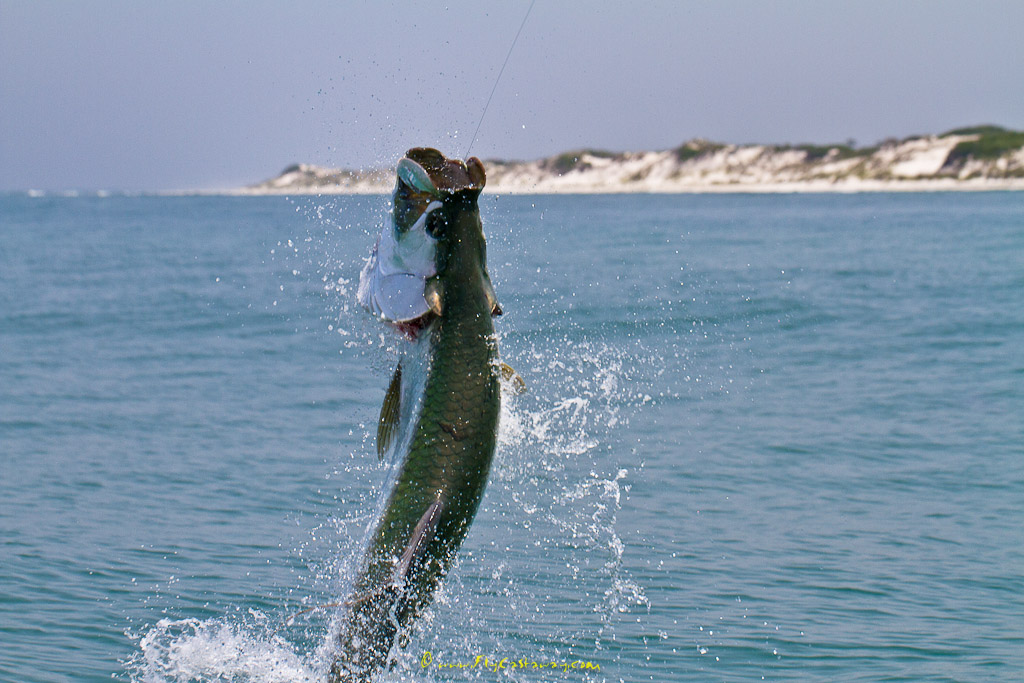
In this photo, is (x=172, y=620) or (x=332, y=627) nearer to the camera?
(x=332, y=627)

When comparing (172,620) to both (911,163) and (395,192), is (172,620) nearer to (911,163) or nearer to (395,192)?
(395,192)

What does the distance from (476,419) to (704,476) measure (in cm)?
670

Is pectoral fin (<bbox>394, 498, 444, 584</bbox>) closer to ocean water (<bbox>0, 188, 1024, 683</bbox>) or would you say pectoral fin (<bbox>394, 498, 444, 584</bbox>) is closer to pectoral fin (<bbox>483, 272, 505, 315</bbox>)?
ocean water (<bbox>0, 188, 1024, 683</bbox>)

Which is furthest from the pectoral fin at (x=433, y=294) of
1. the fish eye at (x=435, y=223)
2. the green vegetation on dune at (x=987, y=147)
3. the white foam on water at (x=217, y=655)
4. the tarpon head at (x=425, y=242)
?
the green vegetation on dune at (x=987, y=147)

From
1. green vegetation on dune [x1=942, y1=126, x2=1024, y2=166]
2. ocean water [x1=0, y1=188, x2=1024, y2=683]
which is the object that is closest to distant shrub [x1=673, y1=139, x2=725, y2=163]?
green vegetation on dune [x1=942, y1=126, x2=1024, y2=166]

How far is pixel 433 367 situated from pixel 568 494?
5.99 m

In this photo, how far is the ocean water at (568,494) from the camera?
696 centimetres

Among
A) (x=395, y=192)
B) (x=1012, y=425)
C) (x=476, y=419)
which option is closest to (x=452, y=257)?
(x=395, y=192)

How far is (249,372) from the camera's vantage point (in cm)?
1662

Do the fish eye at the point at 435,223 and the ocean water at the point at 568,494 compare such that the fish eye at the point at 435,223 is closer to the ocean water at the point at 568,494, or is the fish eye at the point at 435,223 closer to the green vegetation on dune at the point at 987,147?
the ocean water at the point at 568,494

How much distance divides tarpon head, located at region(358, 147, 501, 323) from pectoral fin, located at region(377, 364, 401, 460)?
0.32 metres

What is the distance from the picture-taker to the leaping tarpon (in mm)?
4324

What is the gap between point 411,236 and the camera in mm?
4328

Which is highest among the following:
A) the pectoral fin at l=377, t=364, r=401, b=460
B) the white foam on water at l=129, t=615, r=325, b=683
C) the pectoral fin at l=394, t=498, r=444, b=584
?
the pectoral fin at l=377, t=364, r=401, b=460
